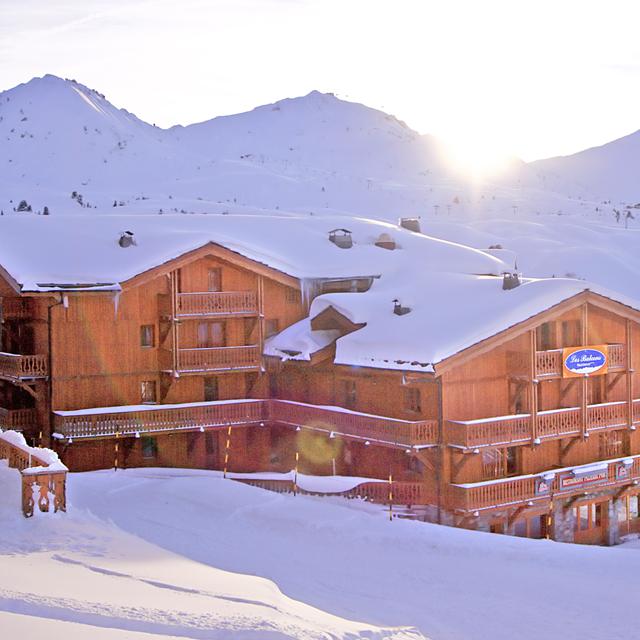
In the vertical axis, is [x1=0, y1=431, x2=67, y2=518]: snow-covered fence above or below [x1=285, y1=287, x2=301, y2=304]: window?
below

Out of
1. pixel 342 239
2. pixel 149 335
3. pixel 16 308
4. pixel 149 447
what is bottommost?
pixel 149 447

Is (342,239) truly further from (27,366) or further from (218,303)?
(27,366)

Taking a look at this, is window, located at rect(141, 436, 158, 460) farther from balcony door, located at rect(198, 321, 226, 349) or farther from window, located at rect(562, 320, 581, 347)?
window, located at rect(562, 320, 581, 347)

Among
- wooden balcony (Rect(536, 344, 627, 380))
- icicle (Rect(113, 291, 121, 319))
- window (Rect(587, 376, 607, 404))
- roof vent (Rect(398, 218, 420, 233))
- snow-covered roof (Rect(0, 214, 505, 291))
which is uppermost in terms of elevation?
roof vent (Rect(398, 218, 420, 233))

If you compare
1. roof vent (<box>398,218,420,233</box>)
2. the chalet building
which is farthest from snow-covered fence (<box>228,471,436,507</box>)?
roof vent (<box>398,218,420,233</box>)

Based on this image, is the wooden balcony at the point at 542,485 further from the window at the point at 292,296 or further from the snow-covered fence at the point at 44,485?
the snow-covered fence at the point at 44,485

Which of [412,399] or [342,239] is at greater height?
[342,239]

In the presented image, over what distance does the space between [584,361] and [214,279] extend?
528 inches

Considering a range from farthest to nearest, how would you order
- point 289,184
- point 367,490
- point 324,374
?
point 289,184, point 324,374, point 367,490

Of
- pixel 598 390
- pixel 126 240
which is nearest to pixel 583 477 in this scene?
pixel 598 390

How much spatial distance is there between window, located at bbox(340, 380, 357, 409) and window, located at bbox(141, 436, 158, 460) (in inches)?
269

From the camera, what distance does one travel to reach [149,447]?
126 feet

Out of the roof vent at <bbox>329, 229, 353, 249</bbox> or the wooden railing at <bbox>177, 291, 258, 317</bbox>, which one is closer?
the wooden railing at <bbox>177, 291, 258, 317</bbox>

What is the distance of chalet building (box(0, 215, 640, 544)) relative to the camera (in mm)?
34812
